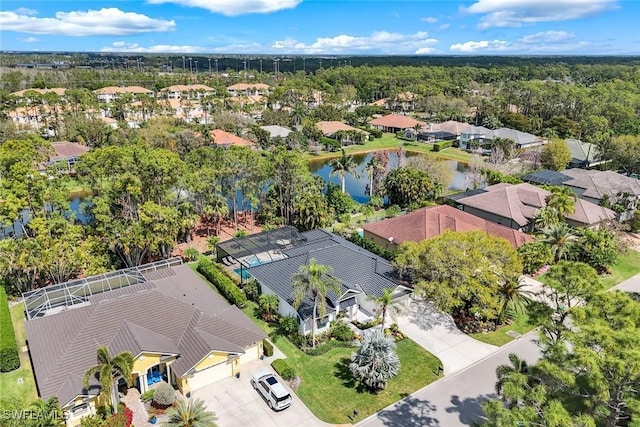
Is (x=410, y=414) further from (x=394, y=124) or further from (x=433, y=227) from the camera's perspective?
(x=394, y=124)

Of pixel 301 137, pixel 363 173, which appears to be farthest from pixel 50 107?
pixel 363 173

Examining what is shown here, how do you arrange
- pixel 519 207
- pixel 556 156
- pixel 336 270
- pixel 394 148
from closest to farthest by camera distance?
pixel 336 270, pixel 519 207, pixel 556 156, pixel 394 148

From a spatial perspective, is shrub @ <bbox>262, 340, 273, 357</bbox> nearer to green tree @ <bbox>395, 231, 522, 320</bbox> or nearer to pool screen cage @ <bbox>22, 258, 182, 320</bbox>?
green tree @ <bbox>395, 231, 522, 320</bbox>

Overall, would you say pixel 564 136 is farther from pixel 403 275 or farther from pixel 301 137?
pixel 403 275

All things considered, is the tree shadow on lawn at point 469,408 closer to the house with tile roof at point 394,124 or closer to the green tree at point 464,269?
the green tree at point 464,269

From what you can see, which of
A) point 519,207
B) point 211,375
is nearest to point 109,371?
point 211,375

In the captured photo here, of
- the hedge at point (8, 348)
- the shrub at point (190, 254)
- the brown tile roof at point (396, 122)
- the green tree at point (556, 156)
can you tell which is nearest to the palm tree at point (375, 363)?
the hedge at point (8, 348)

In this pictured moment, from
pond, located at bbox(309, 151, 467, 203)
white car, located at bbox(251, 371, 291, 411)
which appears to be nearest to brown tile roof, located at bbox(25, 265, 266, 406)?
white car, located at bbox(251, 371, 291, 411)
